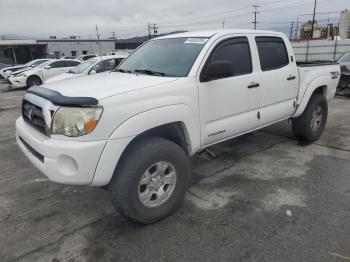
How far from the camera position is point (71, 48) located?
50062 mm

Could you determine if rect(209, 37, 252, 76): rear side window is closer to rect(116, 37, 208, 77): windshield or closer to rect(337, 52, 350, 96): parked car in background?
rect(116, 37, 208, 77): windshield

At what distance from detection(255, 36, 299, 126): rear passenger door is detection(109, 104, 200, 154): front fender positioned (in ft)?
4.26

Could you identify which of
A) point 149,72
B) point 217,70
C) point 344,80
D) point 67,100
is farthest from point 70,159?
point 344,80

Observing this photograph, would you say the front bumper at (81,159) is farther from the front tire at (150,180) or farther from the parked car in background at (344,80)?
the parked car in background at (344,80)

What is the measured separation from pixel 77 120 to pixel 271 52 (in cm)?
302

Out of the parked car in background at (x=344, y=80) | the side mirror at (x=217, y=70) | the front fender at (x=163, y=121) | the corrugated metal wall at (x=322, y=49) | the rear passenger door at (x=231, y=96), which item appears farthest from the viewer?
the corrugated metal wall at (x=322, y=49)

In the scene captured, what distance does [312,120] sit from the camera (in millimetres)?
5391

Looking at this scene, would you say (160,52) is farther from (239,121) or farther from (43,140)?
(43,140)

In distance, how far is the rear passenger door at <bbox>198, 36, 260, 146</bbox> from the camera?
3.50 meters

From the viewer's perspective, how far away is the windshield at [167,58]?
3.53 m

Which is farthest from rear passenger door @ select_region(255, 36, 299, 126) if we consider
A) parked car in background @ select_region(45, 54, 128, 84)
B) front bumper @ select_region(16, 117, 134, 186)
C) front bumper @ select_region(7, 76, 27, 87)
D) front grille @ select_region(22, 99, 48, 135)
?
front bumper @ select_region(7, 76, 27, 87)

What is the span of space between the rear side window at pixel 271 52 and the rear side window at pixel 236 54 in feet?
0.92

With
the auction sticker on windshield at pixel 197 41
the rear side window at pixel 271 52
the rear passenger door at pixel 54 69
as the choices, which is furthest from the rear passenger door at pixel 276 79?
the rear passenger door at pixel 54 69

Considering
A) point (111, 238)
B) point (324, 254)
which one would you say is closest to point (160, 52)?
point (111, 238)
